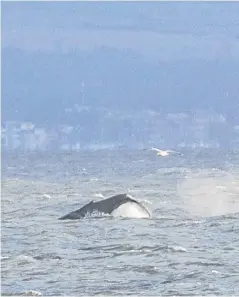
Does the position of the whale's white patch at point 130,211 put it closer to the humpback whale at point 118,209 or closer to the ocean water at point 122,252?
the humpback whale at point 118,209

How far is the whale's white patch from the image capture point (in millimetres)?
31750

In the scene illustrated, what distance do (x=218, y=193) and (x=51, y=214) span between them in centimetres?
1354

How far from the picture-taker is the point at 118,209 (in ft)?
105

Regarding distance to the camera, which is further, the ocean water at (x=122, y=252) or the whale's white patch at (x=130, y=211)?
the whale's white patch at (x=130, y=211)

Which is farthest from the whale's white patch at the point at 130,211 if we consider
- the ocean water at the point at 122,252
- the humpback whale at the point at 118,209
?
the ocean water at the point at 122,252

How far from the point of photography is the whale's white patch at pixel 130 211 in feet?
104

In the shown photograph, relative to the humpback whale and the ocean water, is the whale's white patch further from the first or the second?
the ocean water

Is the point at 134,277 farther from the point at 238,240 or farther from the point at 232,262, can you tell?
the point at 238,240

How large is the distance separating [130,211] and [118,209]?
1.15 feet

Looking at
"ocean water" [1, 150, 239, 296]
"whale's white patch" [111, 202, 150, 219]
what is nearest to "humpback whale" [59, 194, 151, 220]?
"whale's white patch" [111, 202, 150, 219]

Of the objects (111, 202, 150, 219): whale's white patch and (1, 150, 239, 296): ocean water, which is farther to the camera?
(111, 202, 150, 219): whale's white patch

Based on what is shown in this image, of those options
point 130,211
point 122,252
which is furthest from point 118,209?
point 122,252

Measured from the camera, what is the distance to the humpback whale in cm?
3175

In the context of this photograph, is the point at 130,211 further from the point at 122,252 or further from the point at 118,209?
the point at 122,252
